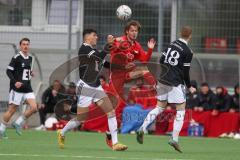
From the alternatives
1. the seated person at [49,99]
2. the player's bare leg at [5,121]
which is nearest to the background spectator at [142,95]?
the seated person at [49,99]

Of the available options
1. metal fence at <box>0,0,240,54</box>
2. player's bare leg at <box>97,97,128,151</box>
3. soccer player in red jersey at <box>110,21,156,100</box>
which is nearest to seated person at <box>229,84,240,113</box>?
metal fence at <box>0,0,240,54</box>

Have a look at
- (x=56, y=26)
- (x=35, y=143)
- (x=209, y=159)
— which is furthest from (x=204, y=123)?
(x=209, y=159)

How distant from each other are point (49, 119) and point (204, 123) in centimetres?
408

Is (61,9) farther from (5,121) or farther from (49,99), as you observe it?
(5,121)

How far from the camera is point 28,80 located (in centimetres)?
1775

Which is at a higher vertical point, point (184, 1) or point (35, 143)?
point (184, 1)

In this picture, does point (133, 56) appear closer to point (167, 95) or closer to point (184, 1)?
point (167, 95)

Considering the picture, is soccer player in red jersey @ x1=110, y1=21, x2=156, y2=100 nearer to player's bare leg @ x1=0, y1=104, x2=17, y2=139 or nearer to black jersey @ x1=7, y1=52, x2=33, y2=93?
black jersey @ x1=7, y1=52, x2=33, y2=93

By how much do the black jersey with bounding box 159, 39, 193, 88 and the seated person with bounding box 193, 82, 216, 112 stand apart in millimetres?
6621

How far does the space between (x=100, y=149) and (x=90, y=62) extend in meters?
1.58

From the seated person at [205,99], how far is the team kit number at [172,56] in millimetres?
6709

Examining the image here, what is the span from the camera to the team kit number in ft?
47.7

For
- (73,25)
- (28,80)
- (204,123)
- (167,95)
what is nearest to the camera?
(167,95)

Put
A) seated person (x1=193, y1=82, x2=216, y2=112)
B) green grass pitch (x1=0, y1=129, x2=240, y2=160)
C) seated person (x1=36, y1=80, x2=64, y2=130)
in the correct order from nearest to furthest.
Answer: green grass pitch (x1=0, y1=129, x2=240, y2=160), seated person (x1=193, y1=82, x2=216, y2=112), seated person (x1=36, y1=80, x2=64, y2=130)
